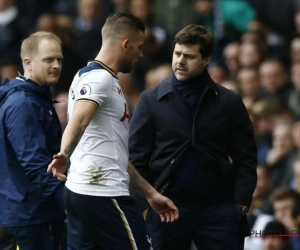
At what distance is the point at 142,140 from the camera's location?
7609 millimetres

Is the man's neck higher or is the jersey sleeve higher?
the man's neck

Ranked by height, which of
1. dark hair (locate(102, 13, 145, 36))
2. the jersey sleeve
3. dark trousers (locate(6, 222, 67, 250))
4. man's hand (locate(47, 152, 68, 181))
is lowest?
dark trousers (locate(6, 222, 67, 250))

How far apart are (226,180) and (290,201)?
2.69 metres

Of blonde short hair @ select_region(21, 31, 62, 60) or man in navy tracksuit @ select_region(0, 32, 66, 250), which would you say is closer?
man in navy tracksuit @ select_region(0, 32, 66, 250)

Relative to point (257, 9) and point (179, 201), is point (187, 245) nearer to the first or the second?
point (179, 201)

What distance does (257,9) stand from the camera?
14203mm

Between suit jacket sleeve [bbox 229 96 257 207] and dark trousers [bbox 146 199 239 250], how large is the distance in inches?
4.8

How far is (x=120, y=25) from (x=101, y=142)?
0.77m

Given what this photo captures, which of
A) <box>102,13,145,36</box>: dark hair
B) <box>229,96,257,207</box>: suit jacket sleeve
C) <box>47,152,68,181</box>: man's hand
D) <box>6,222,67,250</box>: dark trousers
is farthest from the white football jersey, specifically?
<box>229,96,257,207</box>: suit jacket sleeve

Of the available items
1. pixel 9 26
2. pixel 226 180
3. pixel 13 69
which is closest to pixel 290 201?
pixel 226 180

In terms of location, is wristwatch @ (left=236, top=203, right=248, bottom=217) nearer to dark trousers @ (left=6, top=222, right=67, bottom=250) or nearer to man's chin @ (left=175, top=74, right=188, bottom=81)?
man's chin @ (left=175, top=74, right=188, bottom=81)

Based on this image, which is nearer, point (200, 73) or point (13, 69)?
point (200, 73)

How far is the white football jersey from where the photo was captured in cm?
673

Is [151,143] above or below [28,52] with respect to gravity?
below
